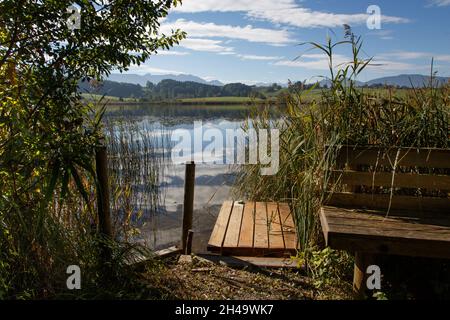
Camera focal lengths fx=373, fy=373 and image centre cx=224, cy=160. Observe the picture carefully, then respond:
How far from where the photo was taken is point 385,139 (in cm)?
300

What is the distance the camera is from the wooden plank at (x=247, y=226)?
12.4 feet

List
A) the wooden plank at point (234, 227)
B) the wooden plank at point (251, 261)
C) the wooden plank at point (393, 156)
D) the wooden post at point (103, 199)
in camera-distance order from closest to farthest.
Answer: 1. the wooden plank at point (393, 156)
2. the wooden post at point (103, 199)
3. the wooden plank at point (251, 261)
4. the wooden plank at point (234, 227)

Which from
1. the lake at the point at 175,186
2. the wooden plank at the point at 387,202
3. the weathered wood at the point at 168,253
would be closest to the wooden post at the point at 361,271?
the wooden plank at the point at 387,202

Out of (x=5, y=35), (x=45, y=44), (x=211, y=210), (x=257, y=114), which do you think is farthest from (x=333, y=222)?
(x=211, y=210)

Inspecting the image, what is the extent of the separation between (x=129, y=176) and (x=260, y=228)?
5.84ft

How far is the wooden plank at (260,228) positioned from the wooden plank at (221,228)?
35cm

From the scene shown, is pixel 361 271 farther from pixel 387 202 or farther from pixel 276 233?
pixel 276 233

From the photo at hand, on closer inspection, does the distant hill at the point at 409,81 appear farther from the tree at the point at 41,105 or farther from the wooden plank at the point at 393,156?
the tree at the point at 41,105

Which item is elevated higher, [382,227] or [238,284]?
[382,227]

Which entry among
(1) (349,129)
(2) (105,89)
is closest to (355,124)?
(1) (349,129)

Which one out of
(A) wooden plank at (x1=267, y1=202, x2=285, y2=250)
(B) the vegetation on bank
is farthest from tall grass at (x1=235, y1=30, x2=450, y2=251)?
(A) wooden plank at (x1=267, y1=202, x2=285, y2=250)

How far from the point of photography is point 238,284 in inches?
124

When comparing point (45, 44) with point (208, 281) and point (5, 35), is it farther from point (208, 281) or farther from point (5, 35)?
point (208, 281)
